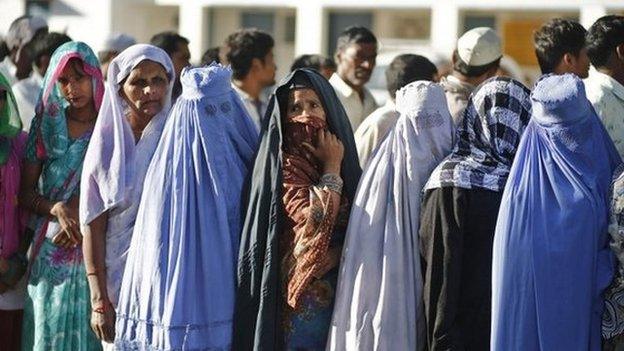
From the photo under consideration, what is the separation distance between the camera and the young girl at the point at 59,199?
15.5 ft

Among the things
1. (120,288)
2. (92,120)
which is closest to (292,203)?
(120,288)

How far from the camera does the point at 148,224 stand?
4332 mm

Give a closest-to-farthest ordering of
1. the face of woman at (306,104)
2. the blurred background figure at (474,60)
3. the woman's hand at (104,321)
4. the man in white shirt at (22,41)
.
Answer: the face of woman at (306,104) < the woman's hand at (104,321) < the blurred background figure at (474,60) < the man in white shirt at (22,41)

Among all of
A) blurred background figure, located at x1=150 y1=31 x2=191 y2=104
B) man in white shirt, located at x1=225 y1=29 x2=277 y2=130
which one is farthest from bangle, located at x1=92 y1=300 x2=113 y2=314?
blurred background figure, located at x1=150 y1=31 x2=191 y2=104

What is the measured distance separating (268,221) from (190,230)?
0.30 meters

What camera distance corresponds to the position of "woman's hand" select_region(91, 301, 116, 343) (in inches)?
176

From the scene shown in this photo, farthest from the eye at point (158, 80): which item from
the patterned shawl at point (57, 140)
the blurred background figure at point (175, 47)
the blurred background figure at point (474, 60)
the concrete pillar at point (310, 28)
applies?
the concrete pillar at point (310, 28)

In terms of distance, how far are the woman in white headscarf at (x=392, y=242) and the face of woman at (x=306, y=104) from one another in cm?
28

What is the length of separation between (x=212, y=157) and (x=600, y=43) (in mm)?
1515

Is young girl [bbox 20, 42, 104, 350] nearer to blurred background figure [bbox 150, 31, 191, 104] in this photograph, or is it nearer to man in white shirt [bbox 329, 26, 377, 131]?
blurred background figure [bbox 150, 31, 191, 104]

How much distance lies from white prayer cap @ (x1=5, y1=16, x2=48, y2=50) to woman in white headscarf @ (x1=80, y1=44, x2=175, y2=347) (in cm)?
313

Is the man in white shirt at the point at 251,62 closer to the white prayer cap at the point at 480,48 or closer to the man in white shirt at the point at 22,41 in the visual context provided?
the white prayer cap at the point at 480,48

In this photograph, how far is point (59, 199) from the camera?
481 cm

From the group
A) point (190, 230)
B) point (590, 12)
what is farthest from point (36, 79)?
point (590, 12)
